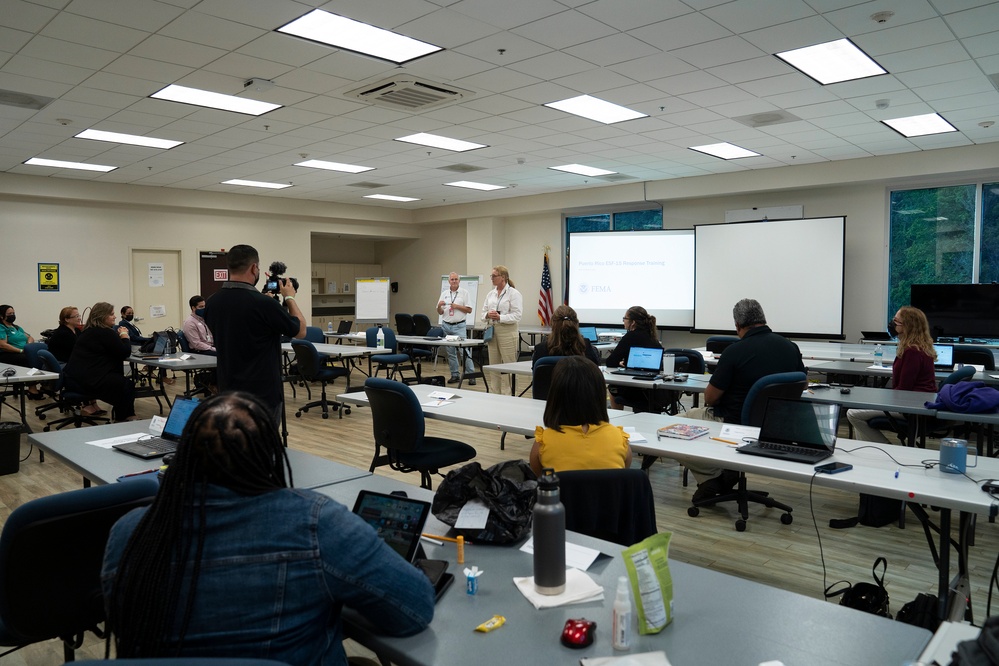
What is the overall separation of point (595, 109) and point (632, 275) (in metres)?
5.00

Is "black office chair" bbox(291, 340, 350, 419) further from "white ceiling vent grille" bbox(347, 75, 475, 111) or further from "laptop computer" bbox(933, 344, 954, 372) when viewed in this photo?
"laptop computer" bbox(933, 344, 954, 372)

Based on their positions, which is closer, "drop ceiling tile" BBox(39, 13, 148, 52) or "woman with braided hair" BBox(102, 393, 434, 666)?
"woman with braided hair" BBox(102, 393, 434, 666)

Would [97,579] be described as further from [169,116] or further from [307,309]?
[307,309]

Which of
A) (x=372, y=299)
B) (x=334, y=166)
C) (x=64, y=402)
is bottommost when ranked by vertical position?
(x=64, y=402)

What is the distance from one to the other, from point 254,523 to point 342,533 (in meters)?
0.16

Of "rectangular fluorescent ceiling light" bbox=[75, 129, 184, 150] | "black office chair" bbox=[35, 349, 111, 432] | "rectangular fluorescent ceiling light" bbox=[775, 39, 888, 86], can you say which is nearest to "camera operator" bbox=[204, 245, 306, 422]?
"black office chair" bbox=[35, 349, 111, 432]

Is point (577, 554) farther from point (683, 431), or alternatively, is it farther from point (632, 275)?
point (632, 275)

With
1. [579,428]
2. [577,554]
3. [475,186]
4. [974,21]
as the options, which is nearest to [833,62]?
[974,21]

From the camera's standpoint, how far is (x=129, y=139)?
7555 mm

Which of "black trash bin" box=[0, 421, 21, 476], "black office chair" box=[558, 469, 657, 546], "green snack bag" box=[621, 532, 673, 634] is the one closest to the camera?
"green snack bag" box=[621, 532, 673, 634]

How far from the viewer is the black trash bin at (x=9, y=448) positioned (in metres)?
5.46

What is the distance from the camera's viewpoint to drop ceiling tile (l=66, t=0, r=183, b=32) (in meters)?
3.95

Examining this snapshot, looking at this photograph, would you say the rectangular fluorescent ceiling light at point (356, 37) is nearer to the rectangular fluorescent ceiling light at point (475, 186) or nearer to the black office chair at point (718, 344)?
the black office chair at point (718, 344)

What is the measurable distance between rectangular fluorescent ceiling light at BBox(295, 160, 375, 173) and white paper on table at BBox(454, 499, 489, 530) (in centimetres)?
784
